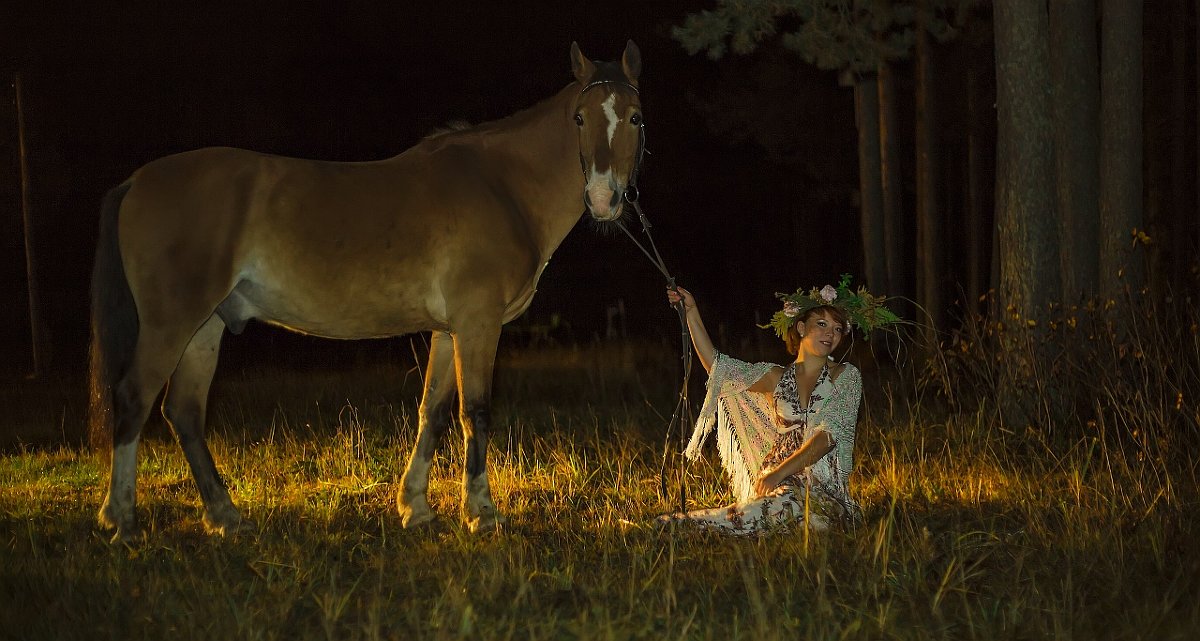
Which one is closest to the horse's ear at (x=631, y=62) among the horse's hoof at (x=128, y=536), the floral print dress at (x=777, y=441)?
the floral print dress at (x=777, y=441)

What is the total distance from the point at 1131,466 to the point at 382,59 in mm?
34462

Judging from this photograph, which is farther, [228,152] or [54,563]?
[228,152]

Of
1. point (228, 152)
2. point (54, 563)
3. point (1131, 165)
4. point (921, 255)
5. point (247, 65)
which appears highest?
point (247, 65)

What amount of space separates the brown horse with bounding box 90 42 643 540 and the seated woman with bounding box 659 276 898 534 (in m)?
1.15

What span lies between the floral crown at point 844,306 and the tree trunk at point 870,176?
13318 mm

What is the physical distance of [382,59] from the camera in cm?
3897

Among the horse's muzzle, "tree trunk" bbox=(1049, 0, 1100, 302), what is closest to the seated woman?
the horse's muzzle

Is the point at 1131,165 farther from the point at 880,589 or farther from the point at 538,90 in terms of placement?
the point at 538,90

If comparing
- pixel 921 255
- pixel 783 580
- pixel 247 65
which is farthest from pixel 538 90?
pixel 783 580

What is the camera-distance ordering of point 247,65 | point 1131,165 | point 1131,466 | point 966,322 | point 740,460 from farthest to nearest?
point 247,65 < point 1131,165 < point 966,322 < point 1131,466 < point 740,460

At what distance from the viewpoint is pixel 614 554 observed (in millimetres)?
5863

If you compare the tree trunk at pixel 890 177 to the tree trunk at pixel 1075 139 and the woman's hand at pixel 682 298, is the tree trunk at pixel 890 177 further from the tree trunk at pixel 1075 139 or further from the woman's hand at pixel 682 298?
the woman's hand at pixel 682 298

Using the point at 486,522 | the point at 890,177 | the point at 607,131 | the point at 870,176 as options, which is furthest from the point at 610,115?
the point at 890,177

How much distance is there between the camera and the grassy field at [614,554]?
4.74 metres
